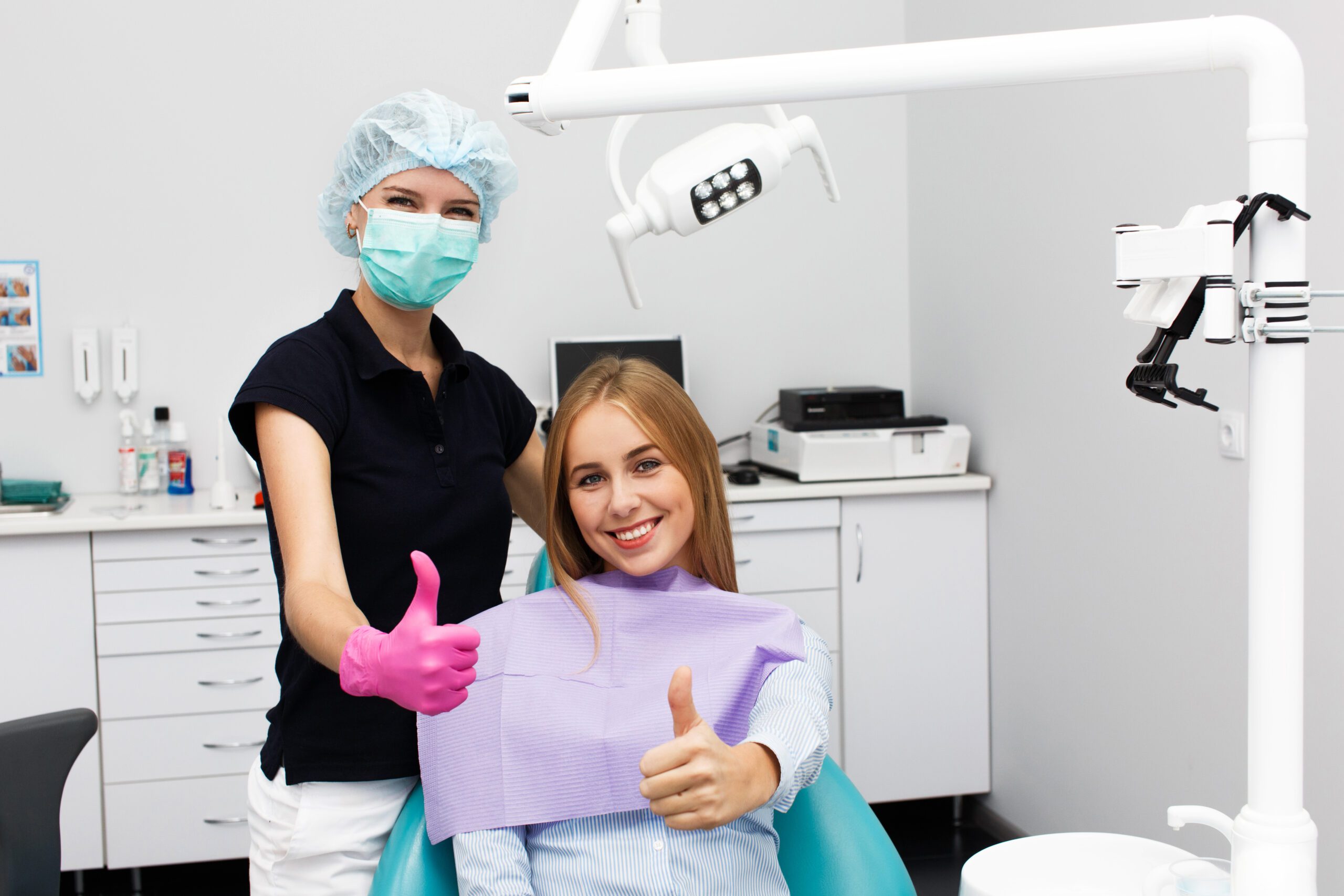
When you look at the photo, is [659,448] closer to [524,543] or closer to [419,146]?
[419,146]

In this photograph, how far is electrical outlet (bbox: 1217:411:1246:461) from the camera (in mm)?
2029

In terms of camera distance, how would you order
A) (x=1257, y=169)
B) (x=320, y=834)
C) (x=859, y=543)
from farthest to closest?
(x=859, y=543), (x=320, y=834), (x=1257, y=169)

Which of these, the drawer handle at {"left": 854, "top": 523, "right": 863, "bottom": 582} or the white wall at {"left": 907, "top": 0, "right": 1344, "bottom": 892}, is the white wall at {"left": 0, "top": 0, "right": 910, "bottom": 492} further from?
the drawer handle at {"left": 854, "top": 523, "right": 863, "bottom": 582}

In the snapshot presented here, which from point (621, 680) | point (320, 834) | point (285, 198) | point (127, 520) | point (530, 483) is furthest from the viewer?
point (285, 198)

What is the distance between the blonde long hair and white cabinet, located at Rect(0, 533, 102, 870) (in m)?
1.65

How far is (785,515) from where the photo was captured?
2846mm

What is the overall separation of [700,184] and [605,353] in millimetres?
1951

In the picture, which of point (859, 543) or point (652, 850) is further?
point (859, 543)

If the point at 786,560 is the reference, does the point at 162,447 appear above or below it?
above

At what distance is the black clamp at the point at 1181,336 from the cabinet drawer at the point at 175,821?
244 cm

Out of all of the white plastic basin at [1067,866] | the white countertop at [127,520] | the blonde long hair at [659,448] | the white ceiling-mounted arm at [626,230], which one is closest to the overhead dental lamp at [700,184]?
the white ceiling-mounted arm at [626,230]

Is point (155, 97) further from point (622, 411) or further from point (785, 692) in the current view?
point (785, 692)

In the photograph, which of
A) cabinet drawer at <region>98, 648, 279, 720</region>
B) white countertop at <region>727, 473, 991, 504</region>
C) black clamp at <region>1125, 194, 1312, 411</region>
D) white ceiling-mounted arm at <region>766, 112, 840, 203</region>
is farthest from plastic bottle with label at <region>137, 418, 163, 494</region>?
black clamp at <region>1125, 194, 1312, 411</region>

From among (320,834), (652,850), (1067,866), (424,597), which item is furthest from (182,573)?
(1067,866)
